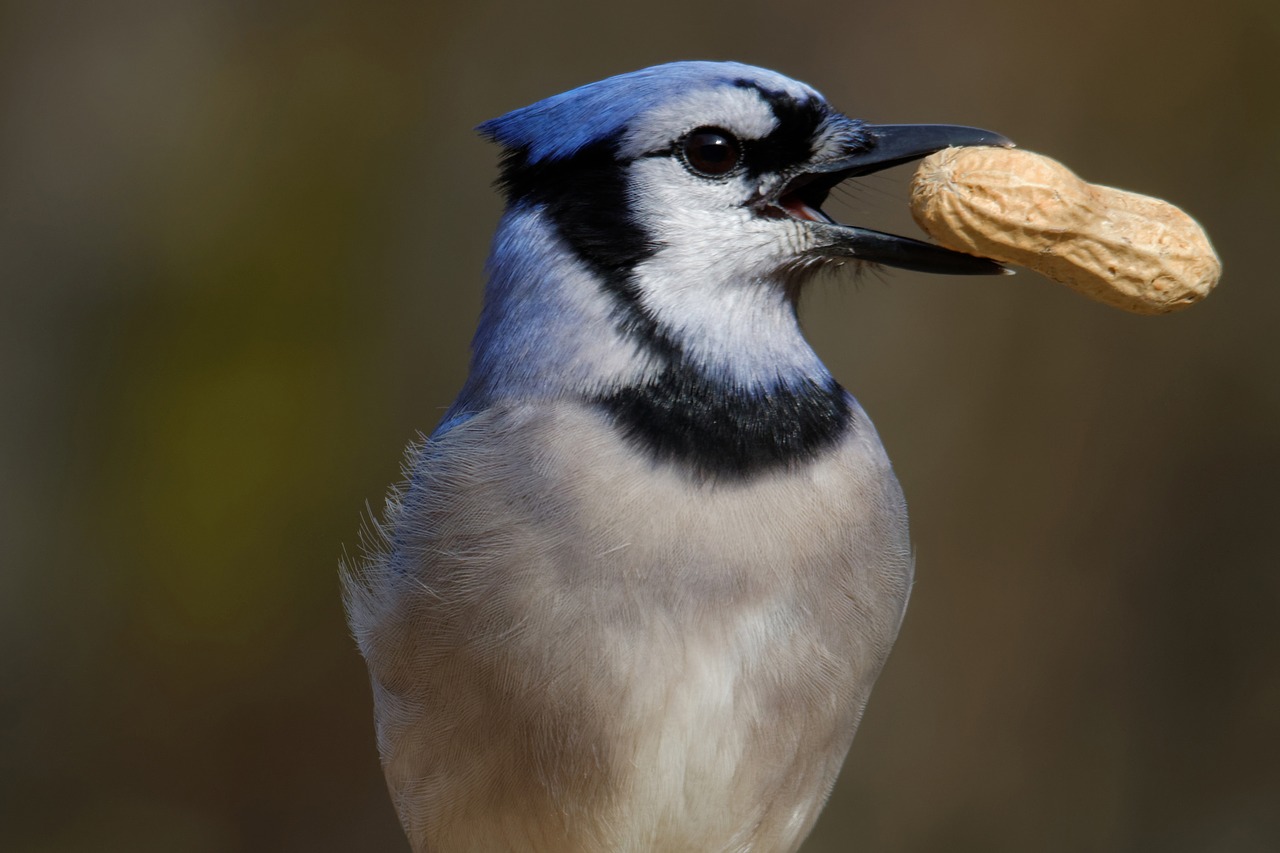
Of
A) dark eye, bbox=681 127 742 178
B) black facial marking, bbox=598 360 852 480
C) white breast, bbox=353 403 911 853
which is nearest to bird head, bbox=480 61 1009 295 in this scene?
dark eye, bbox=681 127 742 178

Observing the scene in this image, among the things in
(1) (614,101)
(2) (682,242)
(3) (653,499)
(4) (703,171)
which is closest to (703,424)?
(3) (653,499)

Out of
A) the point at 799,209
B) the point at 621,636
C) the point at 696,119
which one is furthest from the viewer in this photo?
the point at 799,209

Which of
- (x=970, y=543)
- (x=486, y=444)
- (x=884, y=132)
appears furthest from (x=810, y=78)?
(x=486, y=444)

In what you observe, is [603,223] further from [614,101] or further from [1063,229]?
[1063,229]

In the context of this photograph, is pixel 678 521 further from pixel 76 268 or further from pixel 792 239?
pixel 76 268

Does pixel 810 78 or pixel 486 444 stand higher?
pixel 810 78

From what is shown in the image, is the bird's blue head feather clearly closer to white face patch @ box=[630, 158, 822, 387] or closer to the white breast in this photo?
white face patch @ box=[630, 158, 822, 387]

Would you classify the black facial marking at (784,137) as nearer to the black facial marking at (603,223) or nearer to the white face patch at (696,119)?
the white face patch at (696,119)
